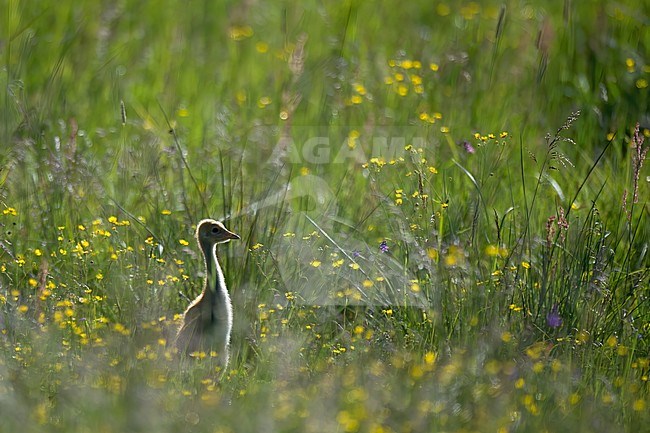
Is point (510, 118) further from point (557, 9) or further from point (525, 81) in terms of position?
point (557, 9)

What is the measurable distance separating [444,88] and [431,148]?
1331 millimetres

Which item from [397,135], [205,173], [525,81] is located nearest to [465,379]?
[205,173]

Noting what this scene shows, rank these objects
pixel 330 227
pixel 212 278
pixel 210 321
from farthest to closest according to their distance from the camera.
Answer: pixel 330 227 < pixel 212 278 < pixel 210 321

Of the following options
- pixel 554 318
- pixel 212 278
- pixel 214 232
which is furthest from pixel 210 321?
pixel 554 318

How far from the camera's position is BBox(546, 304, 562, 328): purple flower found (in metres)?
4.50

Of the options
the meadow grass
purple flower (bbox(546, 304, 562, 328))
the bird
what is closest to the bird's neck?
the bird

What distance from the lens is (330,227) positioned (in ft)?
17.3

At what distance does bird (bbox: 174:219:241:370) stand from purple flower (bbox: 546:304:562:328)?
4.13 feet

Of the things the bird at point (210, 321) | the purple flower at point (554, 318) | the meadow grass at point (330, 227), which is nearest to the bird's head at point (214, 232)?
the bird at point (210, 321)

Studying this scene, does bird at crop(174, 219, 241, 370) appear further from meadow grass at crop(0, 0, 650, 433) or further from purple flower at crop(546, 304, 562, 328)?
purple flower at crop(546, 304, 562, 328)

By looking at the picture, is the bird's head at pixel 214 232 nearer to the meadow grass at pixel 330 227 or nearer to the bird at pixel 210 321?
the bird at pixel 210 321

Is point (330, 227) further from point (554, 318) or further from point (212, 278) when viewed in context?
point (554, 318)

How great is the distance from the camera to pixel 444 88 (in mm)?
7242

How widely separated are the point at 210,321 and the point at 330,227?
3.23ft
